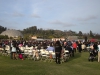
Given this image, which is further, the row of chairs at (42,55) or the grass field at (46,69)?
the row of chairs at (42,55)

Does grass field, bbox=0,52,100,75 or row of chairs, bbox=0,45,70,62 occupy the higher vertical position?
row of chairs, bbox=0,45,70,62

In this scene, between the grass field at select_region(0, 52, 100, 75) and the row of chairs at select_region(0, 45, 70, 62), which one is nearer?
the grass field at select_region(0, 52, 100, 75)

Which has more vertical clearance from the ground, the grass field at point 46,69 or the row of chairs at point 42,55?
the row of chairs at point 42,55

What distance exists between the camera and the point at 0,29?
179 metres

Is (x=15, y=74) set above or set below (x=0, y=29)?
below

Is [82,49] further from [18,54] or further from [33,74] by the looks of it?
[33,74]

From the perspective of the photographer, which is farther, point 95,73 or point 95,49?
point 95,49

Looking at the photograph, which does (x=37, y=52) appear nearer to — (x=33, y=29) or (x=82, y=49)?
(x=82, y=49)

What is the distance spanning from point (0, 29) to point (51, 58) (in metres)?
170

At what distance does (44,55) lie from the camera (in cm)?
1575

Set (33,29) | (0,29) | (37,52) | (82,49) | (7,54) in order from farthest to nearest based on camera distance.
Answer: (0,29) < (33,29) < (82,49) < (7,54) < (37,52)

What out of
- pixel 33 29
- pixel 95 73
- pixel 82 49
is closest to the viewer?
pixel 95 73

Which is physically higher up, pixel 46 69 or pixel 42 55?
pixel 42 55

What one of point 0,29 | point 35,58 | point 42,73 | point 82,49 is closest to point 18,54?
point 35,58
